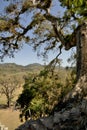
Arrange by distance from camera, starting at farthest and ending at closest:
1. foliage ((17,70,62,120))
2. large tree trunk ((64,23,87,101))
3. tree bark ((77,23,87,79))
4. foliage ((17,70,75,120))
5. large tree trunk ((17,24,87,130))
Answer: foliage ((17,70,62,120))
foliage ((17,70,75,120))
tree bark ((77,23,87,79))
large tree trunk ((64,23,87,101))
large tree trunk ((17,24,87,130))

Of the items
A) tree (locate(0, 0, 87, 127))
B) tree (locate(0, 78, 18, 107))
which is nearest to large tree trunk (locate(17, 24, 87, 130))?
tree (locate(0, 0, 87, 127))

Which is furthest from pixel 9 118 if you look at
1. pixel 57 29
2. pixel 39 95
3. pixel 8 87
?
pixel 57 29

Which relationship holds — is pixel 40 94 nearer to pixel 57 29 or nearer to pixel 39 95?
pixel 39 95

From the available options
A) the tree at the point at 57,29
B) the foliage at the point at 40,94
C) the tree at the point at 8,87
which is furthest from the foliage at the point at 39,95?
the tree at the point at 8,87

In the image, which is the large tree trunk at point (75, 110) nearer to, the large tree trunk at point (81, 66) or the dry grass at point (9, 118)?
the large tree trunk at point (81, 66)

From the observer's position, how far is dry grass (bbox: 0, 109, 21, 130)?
65.7m

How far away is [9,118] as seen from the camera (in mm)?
74562

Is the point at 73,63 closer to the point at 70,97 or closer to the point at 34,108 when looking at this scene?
the point at 70,97

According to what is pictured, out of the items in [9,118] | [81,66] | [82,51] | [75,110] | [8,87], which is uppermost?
[82,51]

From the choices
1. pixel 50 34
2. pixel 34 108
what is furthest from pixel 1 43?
pixel 34 108

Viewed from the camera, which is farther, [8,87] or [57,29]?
[8,87]

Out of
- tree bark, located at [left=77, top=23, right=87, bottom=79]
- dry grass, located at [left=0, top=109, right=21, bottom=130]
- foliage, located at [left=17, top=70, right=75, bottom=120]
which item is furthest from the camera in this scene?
dry grass, located at [left=0, top=109, right=21, bottom=130]

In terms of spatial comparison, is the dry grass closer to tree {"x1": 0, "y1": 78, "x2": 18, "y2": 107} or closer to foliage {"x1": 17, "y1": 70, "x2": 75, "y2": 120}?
tree {"x1": 0, "y1": 78, "x2": 18, "y2": 107}

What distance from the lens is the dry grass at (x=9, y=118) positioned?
216 ft
